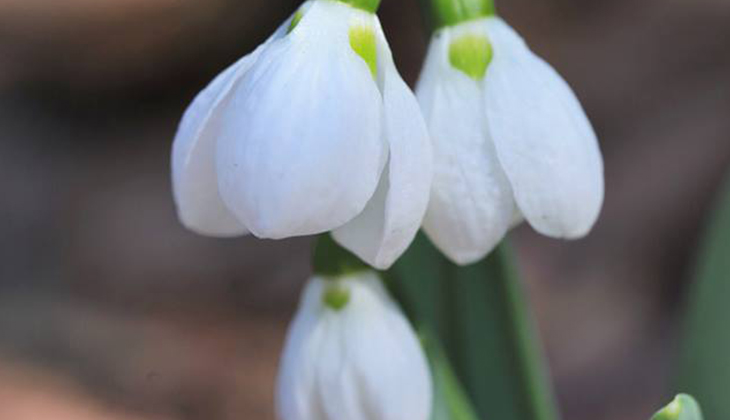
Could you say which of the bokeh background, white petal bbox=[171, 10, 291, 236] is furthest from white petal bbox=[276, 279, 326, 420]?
the bokeh background

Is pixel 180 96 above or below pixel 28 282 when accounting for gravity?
above

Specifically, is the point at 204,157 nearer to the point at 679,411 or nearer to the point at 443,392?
the point at 443,392

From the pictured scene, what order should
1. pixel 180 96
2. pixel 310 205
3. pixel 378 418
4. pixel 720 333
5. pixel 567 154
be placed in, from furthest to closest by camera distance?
pixel 180 96
pixel 720 333
pixel 378 418
pixel 567 154
pixel 310 205

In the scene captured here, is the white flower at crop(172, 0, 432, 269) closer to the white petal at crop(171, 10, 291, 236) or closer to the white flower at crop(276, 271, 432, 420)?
the white petal at crop(171, 10, 291, 236)

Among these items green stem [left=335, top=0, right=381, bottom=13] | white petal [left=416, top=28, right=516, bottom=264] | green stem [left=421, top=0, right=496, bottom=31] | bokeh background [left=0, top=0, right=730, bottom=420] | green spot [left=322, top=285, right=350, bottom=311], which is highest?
green stem [left=335, top=0, right=381, bottom=13]

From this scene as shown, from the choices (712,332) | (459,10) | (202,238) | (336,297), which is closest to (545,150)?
(459,10)

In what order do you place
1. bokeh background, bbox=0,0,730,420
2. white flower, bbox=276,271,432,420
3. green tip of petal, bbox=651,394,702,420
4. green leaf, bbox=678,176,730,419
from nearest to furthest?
green tip of petal, bbox=651,394,702,420 < white flower, bbox=276,271,432,420 < green leaf, bbox=678,176,730,419 < bokeh background, bbox=0,0,730,420

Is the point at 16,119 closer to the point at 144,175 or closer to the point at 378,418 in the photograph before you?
the point at 144,175

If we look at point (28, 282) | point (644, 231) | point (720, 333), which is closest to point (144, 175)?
point (28, 282)
